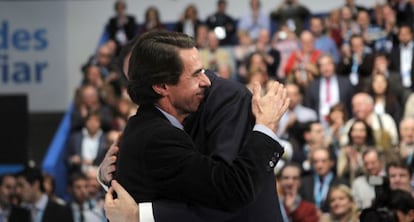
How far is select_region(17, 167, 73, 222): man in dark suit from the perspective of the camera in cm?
901

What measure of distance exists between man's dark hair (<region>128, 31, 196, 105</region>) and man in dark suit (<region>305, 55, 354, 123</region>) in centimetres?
780

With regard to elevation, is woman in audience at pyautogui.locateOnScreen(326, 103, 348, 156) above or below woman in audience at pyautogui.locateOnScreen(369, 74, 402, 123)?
below

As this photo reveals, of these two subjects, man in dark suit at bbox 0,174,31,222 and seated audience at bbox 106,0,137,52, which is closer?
man in dark suit at bbox 0,174,31,222

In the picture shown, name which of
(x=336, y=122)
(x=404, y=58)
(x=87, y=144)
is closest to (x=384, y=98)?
(x=336, y=122)

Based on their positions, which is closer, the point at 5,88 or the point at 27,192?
the point at 27,192

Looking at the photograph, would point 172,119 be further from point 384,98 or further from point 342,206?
point 384,98

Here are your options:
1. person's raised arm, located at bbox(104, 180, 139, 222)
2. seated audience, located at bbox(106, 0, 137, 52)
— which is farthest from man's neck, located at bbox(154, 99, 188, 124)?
seated audience, located at bbox(106, 0, 137, 52)

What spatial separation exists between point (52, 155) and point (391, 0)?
5120 mm

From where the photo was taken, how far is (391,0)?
→ 1312cm

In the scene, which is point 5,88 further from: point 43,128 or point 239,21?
point 239,21

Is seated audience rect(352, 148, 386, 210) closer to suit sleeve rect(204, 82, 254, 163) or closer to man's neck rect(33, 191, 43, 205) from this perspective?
man's neck rect(33, 191, 43, 205)

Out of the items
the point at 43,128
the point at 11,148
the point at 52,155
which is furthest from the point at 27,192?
the point at 43,128

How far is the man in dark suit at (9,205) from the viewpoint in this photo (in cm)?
923

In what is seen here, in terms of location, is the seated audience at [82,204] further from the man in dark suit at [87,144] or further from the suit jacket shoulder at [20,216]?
the man in dark suit at [87,144]
